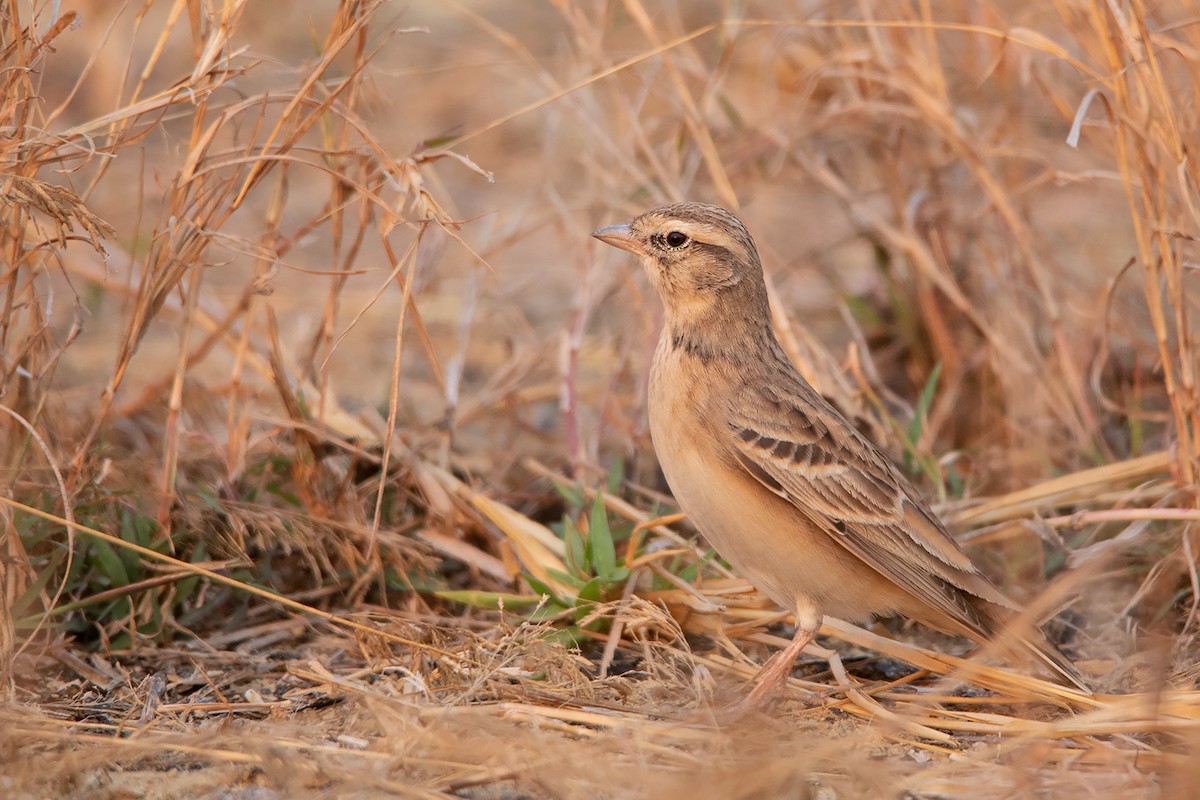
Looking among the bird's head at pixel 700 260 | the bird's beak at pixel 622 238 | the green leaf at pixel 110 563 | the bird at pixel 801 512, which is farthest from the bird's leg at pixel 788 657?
the green leaf at pixel 110 563

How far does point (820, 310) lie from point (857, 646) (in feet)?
10.8

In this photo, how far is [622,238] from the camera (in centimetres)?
525

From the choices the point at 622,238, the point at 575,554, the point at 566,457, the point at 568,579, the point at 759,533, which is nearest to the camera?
the point at 759,533

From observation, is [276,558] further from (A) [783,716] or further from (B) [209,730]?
A: (A) [783,716]

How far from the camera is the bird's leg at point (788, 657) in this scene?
4.64 m

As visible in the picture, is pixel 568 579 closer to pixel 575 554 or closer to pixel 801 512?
pixel 575 554

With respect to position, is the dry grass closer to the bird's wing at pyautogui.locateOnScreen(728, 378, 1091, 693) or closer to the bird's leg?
the bird's leg

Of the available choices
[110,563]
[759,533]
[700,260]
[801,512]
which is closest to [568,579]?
[759,533]

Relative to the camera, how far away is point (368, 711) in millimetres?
4133

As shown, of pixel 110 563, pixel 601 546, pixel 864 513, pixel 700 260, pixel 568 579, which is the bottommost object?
pixel 110 563

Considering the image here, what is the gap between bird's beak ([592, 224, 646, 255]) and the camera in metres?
5.23

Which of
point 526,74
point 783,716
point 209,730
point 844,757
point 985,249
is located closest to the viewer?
point 844,757

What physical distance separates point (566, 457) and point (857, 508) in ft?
6.23

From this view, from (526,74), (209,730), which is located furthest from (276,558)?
(526,74)
